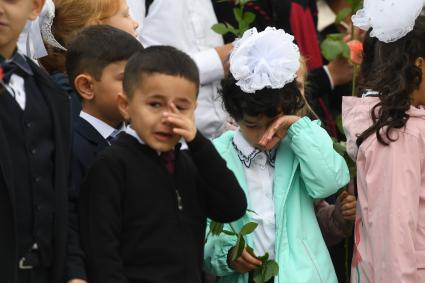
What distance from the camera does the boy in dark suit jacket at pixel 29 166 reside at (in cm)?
291

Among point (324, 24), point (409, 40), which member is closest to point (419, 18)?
point (409, 40)

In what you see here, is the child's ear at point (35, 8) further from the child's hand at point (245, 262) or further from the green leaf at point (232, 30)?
the green leaf at point (232, 30)

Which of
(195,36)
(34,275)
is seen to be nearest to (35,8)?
(34,275)

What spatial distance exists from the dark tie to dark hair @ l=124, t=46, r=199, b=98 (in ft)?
0.75

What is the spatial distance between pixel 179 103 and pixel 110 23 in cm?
121

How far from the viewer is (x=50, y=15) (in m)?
4.05

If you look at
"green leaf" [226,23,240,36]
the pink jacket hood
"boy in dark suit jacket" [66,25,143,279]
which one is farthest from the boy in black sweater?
"green leaf" [226,23,240,36]

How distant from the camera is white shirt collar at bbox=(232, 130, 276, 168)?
4.07 metres

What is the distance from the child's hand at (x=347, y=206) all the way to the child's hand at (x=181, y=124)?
4.08 feet

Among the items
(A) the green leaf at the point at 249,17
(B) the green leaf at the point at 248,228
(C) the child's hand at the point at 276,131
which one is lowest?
(B) the green leaf at the point at 248,228

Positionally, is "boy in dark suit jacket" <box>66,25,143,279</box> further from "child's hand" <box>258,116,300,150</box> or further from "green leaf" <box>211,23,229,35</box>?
"green leaf" <box>211,23,229,35</box>

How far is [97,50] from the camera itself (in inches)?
146

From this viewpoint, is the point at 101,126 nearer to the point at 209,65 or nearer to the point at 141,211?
the point at 141,211

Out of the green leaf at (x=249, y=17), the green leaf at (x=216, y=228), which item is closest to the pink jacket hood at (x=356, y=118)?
the green leaf at (x=216, y=228)
